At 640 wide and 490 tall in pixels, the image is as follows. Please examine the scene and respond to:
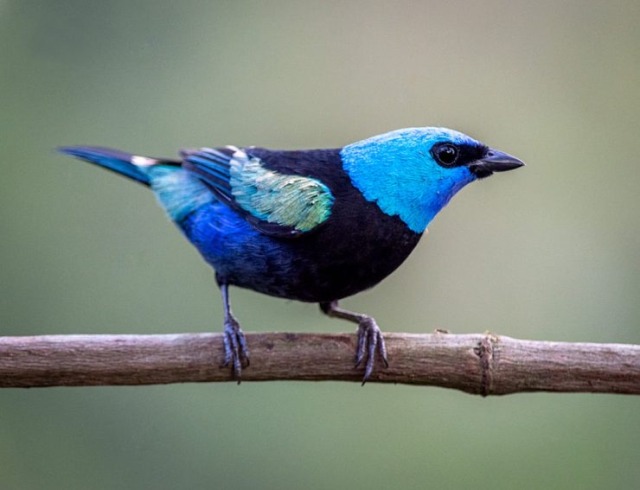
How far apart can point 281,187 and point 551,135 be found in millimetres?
2513

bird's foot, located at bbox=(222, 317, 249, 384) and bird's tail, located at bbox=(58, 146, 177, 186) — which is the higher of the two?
bird's tail, located at bbox=(58, 146, 177, 186)

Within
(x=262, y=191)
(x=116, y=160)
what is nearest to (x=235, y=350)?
(x=262, y=191)

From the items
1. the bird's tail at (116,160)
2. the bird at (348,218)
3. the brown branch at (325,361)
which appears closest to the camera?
the brown branch at (325,361)

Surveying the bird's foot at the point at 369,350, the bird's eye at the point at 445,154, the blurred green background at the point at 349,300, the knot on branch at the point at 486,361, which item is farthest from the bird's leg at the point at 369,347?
the blurred green background at the point at 349,300

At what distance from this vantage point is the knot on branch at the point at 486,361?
3.96 m

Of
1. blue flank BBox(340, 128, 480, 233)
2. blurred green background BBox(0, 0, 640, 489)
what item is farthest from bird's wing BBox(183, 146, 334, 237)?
blurred green background BBox(0, 0, 640, 489)

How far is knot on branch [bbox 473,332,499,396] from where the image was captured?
3.96m

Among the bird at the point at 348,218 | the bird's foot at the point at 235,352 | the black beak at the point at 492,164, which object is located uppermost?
the black beak at the point at 492,164

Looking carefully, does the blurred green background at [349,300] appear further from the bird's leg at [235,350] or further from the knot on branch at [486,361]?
the knot on branch at [486,361]

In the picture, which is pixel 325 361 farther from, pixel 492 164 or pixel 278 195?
pixel 492 164

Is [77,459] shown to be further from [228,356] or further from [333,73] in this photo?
[333,73]

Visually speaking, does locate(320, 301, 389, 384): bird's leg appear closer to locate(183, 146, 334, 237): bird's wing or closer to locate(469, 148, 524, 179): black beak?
locate(183, 146, 334, 237): bird's wing

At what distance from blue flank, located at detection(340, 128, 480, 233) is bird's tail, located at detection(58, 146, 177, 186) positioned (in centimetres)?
135

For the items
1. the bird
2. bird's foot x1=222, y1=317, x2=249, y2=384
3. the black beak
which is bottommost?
bird's foot x1=222, y1=317, x2=249, y2=384
